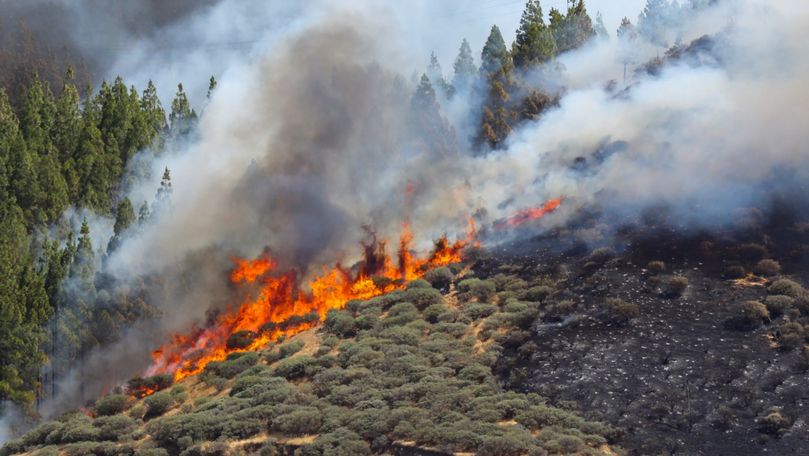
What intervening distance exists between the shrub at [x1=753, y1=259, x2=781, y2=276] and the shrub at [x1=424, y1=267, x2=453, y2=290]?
1678 centimetres

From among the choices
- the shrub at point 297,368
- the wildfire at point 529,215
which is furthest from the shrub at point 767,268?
the shrub at point 297,368

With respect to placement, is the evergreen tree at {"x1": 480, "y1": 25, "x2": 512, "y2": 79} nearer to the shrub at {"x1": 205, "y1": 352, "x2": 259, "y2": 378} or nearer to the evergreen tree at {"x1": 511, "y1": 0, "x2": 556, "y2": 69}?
the evergreen tree at {"x1": 511, "y1": 0, "x2": 556, "y2": 69}

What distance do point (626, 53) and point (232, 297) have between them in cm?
5534

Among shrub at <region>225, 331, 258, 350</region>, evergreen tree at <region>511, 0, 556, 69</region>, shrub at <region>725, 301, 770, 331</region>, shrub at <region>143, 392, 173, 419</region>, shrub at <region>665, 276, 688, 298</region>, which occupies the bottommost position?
shrub at <region>725, 301, 770, 331</region>

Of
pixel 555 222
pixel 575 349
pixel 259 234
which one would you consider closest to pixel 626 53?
pixel 555 222

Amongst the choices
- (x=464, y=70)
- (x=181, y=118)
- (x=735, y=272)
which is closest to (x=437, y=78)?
(x=464, y=70)

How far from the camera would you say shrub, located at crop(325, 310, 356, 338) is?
55.6 metres

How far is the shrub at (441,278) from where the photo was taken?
5934cm

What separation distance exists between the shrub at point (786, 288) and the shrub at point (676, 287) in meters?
4.11

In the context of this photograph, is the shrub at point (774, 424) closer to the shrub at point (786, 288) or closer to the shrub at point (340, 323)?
the shrub at point (786, 288)

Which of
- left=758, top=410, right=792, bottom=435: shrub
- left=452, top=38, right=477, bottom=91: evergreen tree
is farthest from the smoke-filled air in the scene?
left=452, top=38, right=477, bottom=91: evergreen tree

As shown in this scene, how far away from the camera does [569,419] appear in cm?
4281

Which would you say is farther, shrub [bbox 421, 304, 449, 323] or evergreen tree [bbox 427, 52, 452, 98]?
evergreen tree [bbox 427, 52, 452, 98]

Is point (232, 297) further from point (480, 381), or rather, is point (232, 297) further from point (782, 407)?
point (782, 407)
